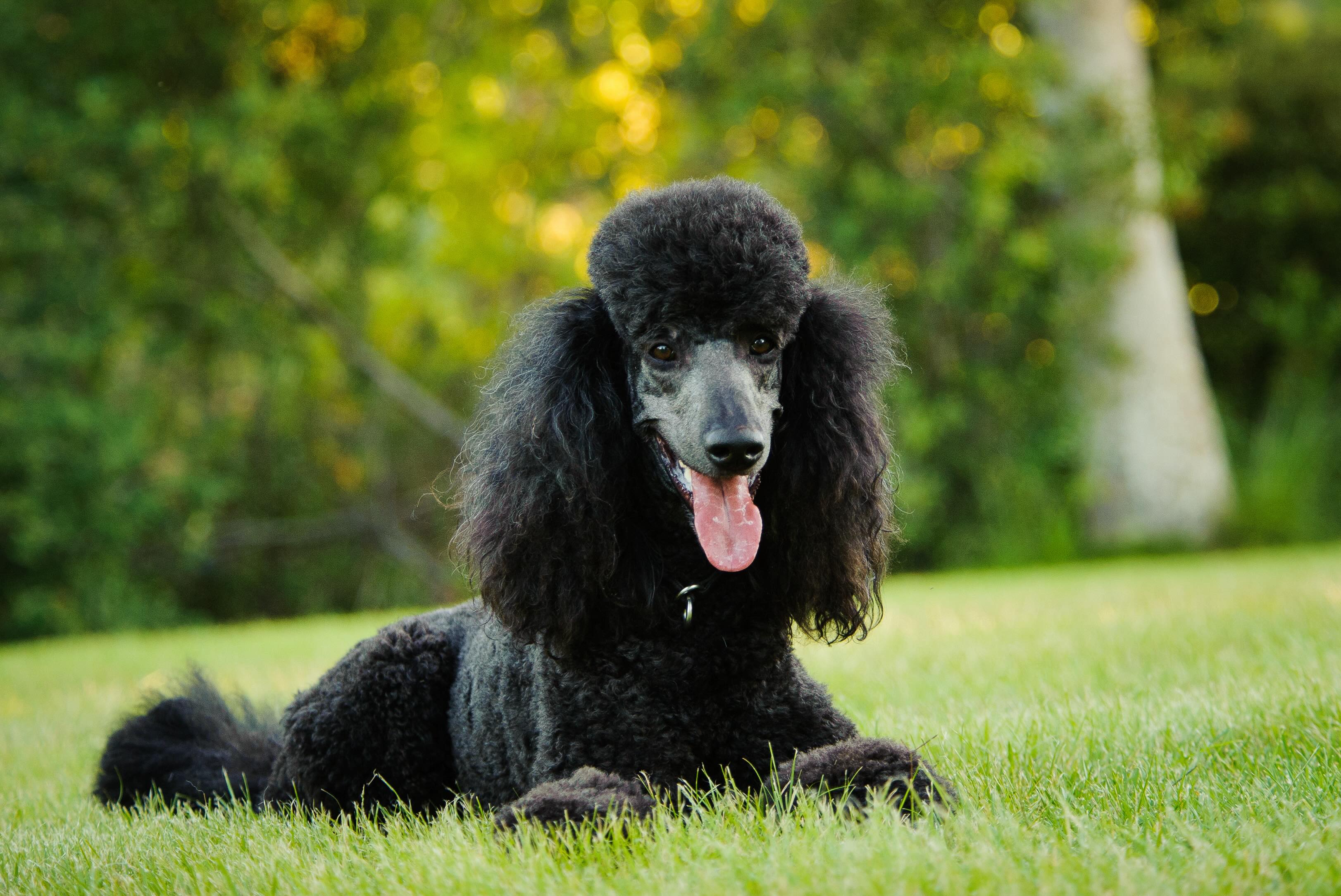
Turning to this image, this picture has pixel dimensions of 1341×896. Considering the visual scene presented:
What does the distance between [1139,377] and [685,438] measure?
809 cm

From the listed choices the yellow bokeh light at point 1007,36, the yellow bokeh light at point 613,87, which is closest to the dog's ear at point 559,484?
the yellow bokeh light at point 1007,36

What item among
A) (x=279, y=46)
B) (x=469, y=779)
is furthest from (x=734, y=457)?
(x=279, y=46)

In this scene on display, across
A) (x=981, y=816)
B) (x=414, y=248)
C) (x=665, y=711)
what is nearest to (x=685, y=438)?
(x=665, y=711)

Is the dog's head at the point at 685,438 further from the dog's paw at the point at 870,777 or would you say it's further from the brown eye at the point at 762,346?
the dog's paw at the point at 870,777

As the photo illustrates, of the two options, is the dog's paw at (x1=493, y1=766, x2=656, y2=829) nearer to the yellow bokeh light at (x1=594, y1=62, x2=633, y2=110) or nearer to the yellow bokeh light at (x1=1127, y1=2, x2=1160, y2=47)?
the yellow bokeh light at (x1=1127, y1=2, x2=1160, y2=47)

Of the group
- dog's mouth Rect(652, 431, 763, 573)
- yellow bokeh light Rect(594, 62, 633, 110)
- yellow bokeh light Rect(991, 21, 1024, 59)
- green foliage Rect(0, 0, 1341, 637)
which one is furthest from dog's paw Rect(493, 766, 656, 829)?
yellow bokeh light Rect(594, 62, 633, 110)

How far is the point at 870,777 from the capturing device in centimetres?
189

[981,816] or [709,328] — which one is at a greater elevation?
[709,328]

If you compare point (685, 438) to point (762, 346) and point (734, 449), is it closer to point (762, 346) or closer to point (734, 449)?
point (734, 449)

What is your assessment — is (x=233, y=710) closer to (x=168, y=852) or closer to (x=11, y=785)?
(x=11, y=785)

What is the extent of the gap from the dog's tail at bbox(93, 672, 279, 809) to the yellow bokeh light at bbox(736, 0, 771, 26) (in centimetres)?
835

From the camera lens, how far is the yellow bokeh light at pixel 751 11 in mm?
9805

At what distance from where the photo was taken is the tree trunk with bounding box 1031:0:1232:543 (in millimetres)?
9125

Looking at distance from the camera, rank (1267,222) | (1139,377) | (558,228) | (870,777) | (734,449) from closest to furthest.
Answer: (870,777)
(734,449)
(1139,377)
(1267,222)
(558,228)
